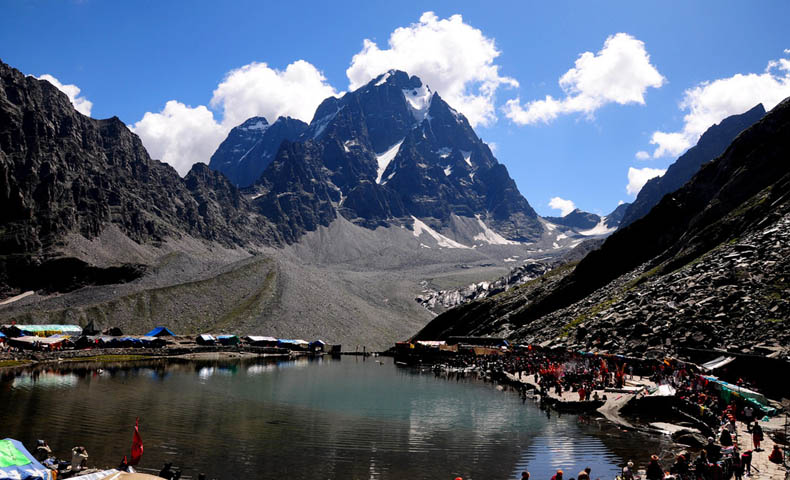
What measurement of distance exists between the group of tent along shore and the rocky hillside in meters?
39.9

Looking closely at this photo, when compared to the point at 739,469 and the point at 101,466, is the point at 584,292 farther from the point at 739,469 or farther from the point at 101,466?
the point at 101,466

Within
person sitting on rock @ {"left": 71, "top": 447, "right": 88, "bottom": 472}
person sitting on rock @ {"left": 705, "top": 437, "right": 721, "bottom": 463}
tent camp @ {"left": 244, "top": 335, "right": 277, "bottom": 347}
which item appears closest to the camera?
person sitting on rock @ {"left": 71, "top": 447, "right": 88, "bottom": 472}

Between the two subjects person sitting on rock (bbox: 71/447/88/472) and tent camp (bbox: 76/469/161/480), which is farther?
person sitting on rock (bbox: 71/447/88/472)

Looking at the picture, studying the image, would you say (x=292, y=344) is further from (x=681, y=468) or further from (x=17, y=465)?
(x=681, y=468)

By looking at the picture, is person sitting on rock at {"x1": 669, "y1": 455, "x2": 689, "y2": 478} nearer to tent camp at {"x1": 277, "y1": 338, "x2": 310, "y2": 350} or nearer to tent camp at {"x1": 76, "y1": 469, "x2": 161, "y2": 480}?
tent camp at {"x1": 76, "y1": 469, "x2": 161, "y2": 480}

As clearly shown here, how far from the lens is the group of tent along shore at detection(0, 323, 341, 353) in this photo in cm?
9875

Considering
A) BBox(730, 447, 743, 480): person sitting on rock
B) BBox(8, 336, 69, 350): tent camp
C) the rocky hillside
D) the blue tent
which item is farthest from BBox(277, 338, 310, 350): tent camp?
BBox(730, 447, 743, 480): person sitting on rock

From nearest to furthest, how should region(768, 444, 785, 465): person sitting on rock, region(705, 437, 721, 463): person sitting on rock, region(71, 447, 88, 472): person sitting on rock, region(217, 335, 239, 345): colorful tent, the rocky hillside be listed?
region(71, 447, 88, 472): person sitting on rock, region(705, 437, 721, 463): person sitting on rock, region(768, 444, 785, 465): person sitting on rock, the rocky hillside, region(217, 335, 239, 345): colorful tent

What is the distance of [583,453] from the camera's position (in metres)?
35.8

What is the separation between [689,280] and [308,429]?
58138 millimetres

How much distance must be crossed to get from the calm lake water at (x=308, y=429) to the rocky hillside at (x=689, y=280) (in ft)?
67.1

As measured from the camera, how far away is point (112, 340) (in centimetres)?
11531

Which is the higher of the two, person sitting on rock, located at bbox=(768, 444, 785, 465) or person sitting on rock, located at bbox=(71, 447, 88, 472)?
person sitting on rock, located at bbox=(768, 444, 785, 465)

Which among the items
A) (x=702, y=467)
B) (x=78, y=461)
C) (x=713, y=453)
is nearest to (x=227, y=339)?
(x=78, y=461)
